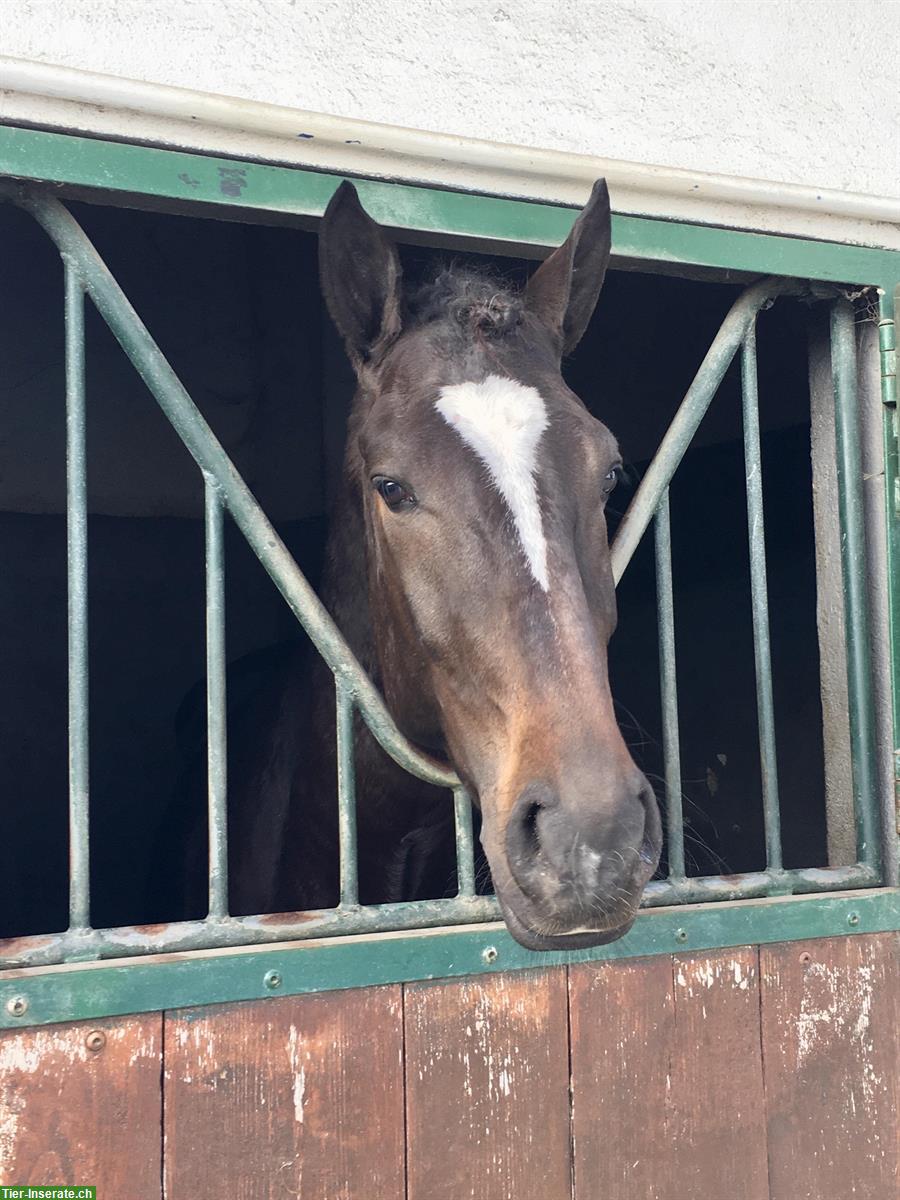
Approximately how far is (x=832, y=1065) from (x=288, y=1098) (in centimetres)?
97

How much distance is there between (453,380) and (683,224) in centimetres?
56

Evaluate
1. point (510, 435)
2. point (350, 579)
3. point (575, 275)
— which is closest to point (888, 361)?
point (575, 275)

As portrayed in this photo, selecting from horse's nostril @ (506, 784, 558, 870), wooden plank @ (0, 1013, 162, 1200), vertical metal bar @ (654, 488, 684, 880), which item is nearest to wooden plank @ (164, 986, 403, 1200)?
wooden plank @ (0, 1013, 162, 1200)

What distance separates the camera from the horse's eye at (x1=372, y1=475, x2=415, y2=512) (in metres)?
1.56

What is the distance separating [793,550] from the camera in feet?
10.7

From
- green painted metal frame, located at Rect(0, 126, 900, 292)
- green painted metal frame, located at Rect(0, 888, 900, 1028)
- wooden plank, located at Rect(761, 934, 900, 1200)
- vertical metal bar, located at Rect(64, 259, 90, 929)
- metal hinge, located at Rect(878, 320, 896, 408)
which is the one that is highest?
green painted metal frame, located at Rect(0, 126, 900, 292)

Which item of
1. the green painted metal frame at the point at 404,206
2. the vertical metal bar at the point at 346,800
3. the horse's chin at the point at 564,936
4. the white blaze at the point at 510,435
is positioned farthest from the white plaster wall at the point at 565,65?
the horse's chin at the point at 564,936

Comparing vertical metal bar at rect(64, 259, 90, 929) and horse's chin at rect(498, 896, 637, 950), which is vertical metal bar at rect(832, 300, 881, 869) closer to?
horse's chin at rect(498, 896, 637, 950)

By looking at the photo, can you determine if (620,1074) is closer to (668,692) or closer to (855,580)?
(668,692)

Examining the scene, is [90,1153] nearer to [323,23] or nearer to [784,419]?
[323,23]

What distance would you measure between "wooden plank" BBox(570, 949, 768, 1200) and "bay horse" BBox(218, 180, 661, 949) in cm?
46

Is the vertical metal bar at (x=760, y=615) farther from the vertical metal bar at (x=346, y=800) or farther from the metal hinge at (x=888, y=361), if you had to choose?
the vertical metal bar at (x=346, y=800)

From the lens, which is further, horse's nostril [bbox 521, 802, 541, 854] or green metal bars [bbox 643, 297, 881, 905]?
green metal bars [bbox 643, 297, 881, 905]

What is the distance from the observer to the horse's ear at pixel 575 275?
1.67 meters
